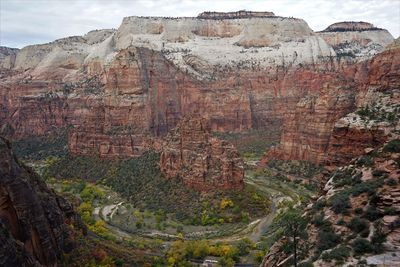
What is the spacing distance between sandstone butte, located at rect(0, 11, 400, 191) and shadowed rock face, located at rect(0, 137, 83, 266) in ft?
83.1

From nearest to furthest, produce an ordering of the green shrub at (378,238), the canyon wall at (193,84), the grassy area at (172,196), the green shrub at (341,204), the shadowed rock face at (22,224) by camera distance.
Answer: the green shrub at (378,238), the shadowed rock face at (22,224), the green shrub at (341,204), the grassy area at (172,196), the canyon wall at (193,84)

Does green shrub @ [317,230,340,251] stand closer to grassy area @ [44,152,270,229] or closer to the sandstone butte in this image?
the sandstone butte

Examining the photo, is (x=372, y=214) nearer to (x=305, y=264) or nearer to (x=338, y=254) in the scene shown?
(x=338, y=254)

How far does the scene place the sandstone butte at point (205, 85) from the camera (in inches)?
3329

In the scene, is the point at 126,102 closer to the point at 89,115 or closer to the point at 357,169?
the point at 89,115

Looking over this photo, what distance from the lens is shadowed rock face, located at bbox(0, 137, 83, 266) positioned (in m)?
28.8

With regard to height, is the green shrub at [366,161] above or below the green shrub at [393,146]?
below

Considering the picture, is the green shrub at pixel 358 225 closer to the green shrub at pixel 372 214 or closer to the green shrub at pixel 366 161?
the green shrub at pixel 372 214

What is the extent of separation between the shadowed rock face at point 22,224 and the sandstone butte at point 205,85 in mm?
25339

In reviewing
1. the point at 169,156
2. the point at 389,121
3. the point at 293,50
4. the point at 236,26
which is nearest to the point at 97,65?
the point at 236,26

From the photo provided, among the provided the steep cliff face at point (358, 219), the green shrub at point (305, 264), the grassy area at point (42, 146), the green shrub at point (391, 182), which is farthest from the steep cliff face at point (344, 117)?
the grassy area at point (42, 146)

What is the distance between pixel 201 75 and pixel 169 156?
Result: 245 ft

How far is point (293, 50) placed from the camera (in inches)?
6895

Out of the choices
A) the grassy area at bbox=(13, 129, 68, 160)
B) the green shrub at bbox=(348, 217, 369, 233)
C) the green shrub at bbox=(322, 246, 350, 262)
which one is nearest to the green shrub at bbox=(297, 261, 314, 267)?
the green shrub at bbox=(322, 246, 350, 262)
